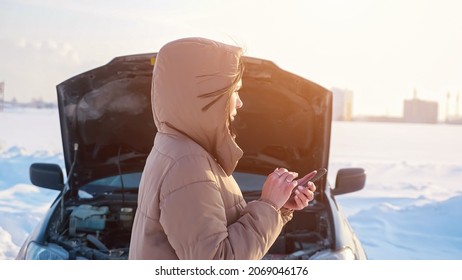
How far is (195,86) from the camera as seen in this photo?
3.87 ft

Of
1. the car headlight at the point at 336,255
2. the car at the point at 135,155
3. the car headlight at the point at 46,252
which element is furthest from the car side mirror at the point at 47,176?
the car headlight at the point at 336,255

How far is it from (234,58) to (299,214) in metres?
1.48

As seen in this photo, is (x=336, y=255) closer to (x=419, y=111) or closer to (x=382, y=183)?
(x=419, y=111)

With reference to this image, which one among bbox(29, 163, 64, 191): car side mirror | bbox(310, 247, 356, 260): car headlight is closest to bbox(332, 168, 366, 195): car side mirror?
bbox(310, 247, 356, 260): car headlight

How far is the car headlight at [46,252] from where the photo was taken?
2.09 m

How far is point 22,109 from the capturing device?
311cm

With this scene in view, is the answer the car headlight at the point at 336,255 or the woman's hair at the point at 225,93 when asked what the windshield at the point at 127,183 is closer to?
the car headlight at the point at 336,255

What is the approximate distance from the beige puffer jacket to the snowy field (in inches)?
62.7

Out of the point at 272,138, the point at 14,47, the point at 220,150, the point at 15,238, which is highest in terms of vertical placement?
the point at 14,47

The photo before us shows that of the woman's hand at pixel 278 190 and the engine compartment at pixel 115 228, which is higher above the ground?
the woman's hand at pixel 278 190

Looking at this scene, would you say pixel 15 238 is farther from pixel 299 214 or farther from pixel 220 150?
pixel 220 150

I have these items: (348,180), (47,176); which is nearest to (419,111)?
(348,180)

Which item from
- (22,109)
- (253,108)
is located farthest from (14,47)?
(253,108)

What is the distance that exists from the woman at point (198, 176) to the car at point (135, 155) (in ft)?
3.36
